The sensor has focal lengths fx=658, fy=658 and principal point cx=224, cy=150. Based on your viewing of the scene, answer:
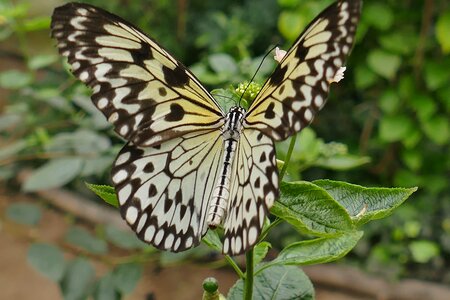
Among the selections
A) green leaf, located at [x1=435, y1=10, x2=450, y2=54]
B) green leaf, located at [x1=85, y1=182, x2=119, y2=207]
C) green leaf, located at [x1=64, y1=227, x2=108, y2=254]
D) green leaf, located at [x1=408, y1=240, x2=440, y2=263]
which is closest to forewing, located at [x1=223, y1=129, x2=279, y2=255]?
green leaf, located at [x1=85, y1=182, x2=119, y2=207]

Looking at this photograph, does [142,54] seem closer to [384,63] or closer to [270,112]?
[270,112]

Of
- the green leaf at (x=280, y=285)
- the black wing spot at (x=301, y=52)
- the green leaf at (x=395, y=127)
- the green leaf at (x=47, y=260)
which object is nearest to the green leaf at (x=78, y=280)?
the green leaf at (x=47, y=260)

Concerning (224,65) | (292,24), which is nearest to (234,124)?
(224,65)

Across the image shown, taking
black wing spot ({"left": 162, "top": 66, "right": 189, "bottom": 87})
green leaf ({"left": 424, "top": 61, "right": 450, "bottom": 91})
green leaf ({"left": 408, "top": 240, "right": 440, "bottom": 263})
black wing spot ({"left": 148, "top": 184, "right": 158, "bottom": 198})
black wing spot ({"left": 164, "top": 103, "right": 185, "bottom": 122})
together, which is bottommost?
black wing spot ({"left": 148, "top": 184, "right": 158, "bottom": 198})

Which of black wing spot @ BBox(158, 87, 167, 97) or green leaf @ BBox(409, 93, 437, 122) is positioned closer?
black wing spot @ BBox(158, 87, 167, 97)

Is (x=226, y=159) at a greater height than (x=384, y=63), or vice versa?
(x=384, y=63)

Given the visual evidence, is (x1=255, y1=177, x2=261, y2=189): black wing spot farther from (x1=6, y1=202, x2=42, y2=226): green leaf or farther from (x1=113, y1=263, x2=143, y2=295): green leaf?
(x1=6, y1=202, x2=42, y2=226): green leaf

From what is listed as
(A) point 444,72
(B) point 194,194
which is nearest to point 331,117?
(A) point 444,72
